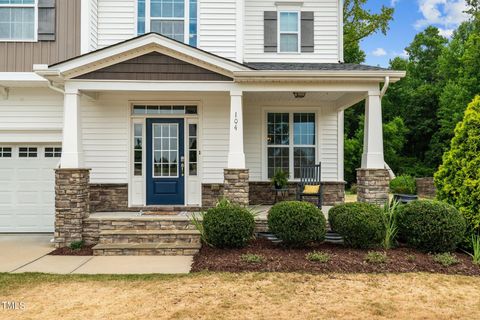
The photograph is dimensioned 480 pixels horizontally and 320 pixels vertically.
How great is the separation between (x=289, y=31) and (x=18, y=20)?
21.8 ft

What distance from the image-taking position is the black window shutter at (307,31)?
10.1 meters

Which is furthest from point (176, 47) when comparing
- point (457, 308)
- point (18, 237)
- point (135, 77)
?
point (457, 308)

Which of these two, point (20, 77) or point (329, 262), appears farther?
point (20, 77)

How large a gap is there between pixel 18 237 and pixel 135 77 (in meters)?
4.72

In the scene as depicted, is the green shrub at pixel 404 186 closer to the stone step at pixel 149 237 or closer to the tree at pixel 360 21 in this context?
the tree at pixel 360 21

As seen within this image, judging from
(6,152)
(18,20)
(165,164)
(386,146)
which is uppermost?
(18,20)

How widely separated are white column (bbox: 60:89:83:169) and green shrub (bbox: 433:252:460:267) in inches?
271

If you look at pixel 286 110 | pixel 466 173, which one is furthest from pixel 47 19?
pixel 466 173

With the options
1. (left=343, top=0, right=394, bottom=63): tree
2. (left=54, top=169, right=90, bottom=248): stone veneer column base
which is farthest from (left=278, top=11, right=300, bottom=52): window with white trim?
(left=343, top=0, right=394, bottom=63): tree

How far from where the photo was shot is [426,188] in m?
18.7

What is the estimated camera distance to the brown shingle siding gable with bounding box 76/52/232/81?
793cm

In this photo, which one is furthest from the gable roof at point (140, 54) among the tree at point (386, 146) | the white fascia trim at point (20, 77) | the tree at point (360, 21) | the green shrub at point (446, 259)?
the tree at point (386, 146)

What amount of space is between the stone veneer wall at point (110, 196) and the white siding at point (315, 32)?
4.65 meters

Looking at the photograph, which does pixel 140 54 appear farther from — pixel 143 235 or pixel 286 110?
pixel 286 110
